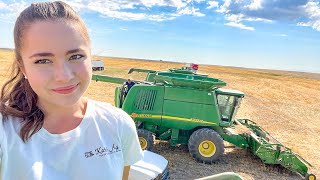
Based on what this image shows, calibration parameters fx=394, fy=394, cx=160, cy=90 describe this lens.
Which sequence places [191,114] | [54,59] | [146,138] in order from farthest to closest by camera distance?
1. [191,114]
2. [146,138]
3. [54,59]

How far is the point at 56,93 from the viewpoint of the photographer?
67.9 inches

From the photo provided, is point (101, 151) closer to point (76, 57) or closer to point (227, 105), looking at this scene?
point (76, 57)

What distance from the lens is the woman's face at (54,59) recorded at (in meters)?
1.64

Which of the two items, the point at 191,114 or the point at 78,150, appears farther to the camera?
the point at 191,114

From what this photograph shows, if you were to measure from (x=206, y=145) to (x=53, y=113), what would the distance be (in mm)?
8311

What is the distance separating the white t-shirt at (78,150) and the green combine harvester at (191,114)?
792 centimetres

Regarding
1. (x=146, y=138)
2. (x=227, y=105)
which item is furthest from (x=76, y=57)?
(x=227, y=105)

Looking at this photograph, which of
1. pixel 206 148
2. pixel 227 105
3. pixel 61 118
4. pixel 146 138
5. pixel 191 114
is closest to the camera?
pixel 61 118

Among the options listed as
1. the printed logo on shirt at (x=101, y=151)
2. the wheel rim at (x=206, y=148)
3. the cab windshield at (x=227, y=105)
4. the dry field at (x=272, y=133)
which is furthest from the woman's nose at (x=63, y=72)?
the cab windshield at (x=227, y=105)

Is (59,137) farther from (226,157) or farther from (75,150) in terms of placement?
(226,157)

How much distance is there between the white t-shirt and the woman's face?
0.54 ft

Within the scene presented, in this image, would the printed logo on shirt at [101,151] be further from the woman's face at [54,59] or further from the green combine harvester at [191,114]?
the green combine harvester at [191,114]

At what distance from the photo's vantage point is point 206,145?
32.3ft

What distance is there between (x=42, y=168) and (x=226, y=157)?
9896mm
